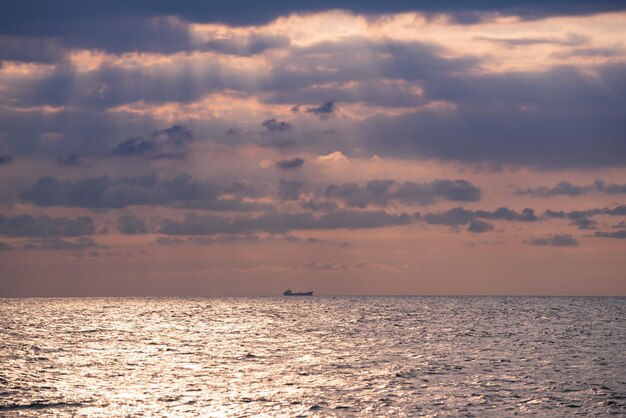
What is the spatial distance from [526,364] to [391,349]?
2858 cm

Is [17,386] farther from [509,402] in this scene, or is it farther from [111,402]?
[509,402]

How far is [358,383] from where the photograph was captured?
84.1 metres

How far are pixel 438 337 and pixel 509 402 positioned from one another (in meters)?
81.9

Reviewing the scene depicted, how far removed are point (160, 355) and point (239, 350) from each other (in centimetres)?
1376

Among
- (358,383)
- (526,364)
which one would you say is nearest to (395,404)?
(358,383)

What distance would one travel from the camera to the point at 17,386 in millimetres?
81312

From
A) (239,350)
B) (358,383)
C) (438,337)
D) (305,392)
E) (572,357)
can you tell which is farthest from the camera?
(438,337)

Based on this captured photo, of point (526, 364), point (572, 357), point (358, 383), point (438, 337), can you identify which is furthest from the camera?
point (438, 337)

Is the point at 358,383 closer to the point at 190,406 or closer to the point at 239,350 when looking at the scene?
Result: the point at 190,406

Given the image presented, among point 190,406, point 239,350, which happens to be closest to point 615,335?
point 239,350

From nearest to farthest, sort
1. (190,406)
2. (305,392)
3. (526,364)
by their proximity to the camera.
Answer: (190,406), (305,392), (526,364)

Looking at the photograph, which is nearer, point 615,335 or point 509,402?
point 509,402

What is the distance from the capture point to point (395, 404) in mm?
70688

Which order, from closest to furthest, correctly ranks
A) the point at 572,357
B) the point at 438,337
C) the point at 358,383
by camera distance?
the point at 358,383
the point at 572,357
the point at 438,337
